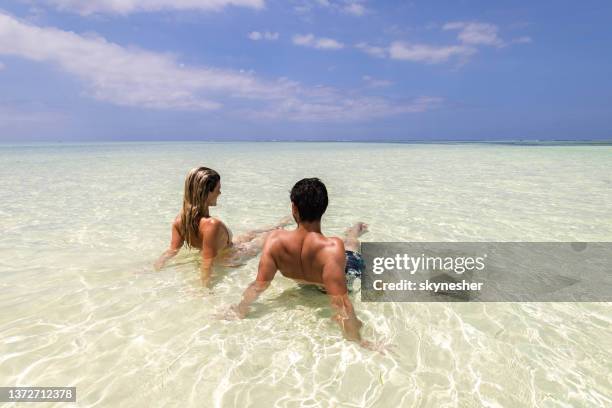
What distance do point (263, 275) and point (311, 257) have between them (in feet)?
1.91

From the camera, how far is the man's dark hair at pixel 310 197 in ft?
10.4

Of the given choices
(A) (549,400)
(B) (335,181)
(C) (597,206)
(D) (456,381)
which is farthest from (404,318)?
(B) (335,181)

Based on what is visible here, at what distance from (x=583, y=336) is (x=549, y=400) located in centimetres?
119

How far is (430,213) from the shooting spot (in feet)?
27.0

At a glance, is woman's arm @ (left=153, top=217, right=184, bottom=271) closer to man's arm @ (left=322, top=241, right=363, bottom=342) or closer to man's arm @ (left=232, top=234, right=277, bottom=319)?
man's arm @ (left=232, top=234, right=277, bottom=319)

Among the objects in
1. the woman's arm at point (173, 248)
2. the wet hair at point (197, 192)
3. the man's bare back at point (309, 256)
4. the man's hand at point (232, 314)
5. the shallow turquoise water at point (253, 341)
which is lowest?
the shallow turquoise water at point (253, 341)

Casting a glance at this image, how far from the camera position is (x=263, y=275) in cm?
359

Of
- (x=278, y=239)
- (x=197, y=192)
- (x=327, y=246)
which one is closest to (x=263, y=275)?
(x=278, y=239)

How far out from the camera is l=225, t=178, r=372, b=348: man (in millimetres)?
3201

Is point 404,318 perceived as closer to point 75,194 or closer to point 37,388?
point 37,388

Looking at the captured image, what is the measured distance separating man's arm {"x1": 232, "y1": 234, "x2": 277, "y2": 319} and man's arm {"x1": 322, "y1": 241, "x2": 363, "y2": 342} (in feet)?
2.00
